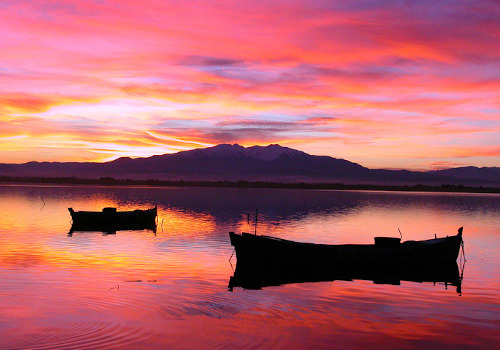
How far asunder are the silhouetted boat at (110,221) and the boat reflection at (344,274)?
25.5m

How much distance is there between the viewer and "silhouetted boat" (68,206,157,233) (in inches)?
2058

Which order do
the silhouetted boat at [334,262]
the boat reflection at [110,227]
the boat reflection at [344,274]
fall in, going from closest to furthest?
the boat reflection at [344,274] → the silhouetted boat at [334,262] → the boat reflection at [110,227]

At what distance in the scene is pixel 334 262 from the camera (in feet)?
98.1

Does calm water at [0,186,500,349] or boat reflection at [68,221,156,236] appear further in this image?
boat reflection at [68,221,156,236]

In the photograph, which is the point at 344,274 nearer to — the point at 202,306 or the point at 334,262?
the point at 334,262

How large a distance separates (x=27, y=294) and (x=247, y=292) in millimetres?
9226

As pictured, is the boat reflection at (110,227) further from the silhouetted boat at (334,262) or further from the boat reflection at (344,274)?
the boat reflection at (344,274)

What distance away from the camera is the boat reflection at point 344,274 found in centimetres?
2662

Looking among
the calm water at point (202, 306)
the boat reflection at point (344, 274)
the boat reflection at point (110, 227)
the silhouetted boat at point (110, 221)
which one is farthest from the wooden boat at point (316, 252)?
the silhouetted boat at point (110, 221)

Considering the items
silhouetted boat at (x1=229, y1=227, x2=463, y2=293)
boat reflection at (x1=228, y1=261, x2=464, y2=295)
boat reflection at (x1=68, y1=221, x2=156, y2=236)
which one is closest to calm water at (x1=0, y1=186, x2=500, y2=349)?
boat reflection at (x1=228, y1=261, x2=464, y2=295)

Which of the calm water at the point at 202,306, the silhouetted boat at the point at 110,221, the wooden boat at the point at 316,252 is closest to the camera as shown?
the calm water at the point at 202,306

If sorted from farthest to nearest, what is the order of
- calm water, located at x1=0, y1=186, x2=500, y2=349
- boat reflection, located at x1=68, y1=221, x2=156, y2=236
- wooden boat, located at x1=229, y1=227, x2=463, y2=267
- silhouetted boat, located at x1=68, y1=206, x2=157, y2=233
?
silhouetted boat, located at x1=68, y1=206, x2=157, y2=233, boat reflection, located at x1=68, y1=221, x2=156, y2=236, wooden boat, located at x1=229, y1=227, x2=463, y2=267, calm water, located at x1=0, y1=186, x2=500, y2=349

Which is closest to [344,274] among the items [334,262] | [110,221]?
[334,262]

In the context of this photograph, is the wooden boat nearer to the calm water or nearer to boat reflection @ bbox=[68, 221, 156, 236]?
the calm water
